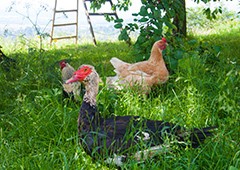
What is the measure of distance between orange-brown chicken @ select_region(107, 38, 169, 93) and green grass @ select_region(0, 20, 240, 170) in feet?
0.44

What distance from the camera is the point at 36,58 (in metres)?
5.90

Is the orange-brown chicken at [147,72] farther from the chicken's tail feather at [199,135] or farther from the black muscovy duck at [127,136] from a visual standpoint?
the chicken's tail feather at [199,135]

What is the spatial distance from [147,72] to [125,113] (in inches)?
38.0

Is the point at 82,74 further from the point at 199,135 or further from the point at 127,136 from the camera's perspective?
the point at 199,135

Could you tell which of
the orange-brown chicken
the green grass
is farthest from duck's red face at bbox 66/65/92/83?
the orange-brown chicken

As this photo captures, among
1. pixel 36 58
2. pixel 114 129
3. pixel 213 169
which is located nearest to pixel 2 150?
pixel 114 129

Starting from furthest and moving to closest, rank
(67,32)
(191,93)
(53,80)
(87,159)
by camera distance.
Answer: (67,32) → (53,80) → (191,93) → (87,159)

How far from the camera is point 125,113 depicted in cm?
409

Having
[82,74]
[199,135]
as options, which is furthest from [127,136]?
[82,74]

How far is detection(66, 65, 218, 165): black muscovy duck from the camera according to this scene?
9.84 feet

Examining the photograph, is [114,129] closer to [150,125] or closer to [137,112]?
[150,125]

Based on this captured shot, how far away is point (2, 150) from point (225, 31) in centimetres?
974

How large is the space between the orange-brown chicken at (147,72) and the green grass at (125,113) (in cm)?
13

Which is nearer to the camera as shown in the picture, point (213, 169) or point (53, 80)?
point (213, 169)
